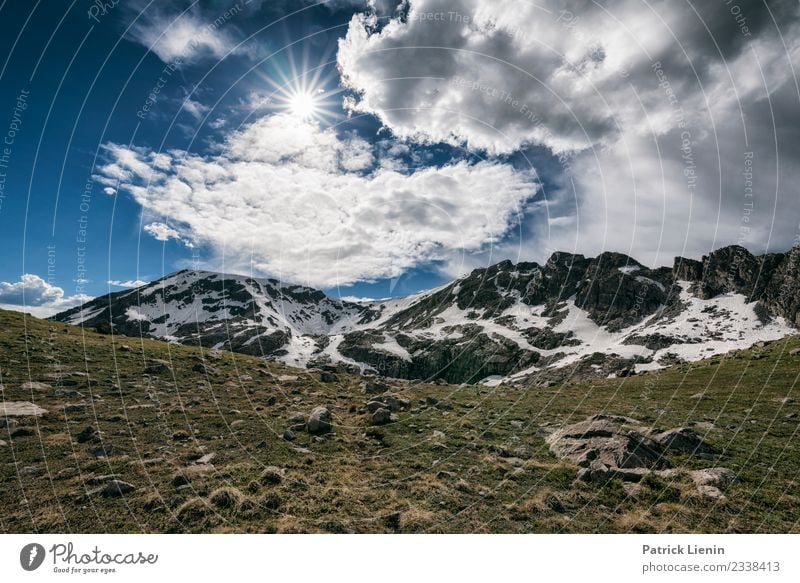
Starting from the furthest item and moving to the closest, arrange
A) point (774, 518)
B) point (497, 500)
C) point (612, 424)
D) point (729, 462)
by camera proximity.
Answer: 1. point (612, 424)
2. point (729, 462)
3. point (497, 500)
4. point (774, 518)

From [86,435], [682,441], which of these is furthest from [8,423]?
[682,441]

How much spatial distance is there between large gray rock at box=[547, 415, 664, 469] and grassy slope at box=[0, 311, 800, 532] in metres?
0.97

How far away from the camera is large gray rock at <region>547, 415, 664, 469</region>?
1764 cm

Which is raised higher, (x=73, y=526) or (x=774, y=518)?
(x=73, y=526)

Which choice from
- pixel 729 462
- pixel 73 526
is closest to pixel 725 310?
pixel 729 462

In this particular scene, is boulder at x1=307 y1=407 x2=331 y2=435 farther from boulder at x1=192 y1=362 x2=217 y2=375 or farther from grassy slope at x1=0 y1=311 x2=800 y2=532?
boulder at x1=192 y1=362 x2=217 y2=375

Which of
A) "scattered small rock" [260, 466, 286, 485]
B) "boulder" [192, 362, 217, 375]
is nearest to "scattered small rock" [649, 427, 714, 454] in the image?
"scattered small rock" [260, 466, 286, 485]

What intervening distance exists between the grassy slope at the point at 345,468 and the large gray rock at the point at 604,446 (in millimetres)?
966

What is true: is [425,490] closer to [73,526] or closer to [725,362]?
[73,526]

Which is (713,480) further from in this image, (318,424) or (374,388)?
(374,388)

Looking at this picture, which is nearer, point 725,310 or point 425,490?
point 425,490

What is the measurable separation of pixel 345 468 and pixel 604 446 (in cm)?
1339

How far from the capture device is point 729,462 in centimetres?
1864
